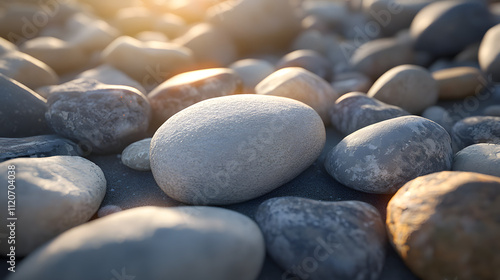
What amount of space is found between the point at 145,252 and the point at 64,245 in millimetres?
301

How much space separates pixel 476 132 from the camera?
85.8 inches

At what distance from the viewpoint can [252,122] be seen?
1798 millimetres

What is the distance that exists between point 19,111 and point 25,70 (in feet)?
2.97

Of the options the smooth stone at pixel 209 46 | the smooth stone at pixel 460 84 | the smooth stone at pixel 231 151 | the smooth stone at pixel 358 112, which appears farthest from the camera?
the smooth stone at pixel 209 46

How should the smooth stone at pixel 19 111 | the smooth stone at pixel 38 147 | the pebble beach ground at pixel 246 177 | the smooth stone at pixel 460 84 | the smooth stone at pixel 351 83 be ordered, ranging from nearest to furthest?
the pebble beach ground at pixel 246 177, the smooth stone at pixel 38 147, the smooth stone at pixel 19 111, the smooth stone at pixel 460 84, the smooth stone at pixel 351 83

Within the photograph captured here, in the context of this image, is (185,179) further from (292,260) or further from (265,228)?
(292,260)

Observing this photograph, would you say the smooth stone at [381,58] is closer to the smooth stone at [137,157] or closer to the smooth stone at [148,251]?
the smooth stone at [137,157]

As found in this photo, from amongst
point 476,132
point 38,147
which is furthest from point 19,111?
point 476,132

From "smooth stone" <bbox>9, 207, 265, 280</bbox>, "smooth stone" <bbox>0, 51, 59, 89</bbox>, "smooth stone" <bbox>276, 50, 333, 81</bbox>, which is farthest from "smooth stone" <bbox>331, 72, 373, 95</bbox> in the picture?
"smooth stone" <bbox>0, 51, 59, 89</bbox>

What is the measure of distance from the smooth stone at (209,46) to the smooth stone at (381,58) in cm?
167

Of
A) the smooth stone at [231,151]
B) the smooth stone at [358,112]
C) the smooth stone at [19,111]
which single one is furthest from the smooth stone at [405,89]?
the smooth stone at [19,111]

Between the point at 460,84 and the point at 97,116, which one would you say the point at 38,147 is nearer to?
the point at 97,116

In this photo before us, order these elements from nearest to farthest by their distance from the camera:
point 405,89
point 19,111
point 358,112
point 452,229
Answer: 1. point 452,229
2. point 19,111
3. point 358,112
4. point 405,89

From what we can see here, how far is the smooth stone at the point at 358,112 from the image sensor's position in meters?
2.36
